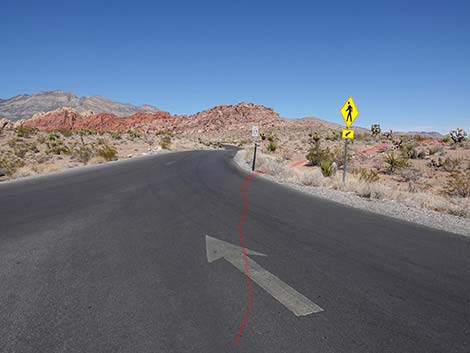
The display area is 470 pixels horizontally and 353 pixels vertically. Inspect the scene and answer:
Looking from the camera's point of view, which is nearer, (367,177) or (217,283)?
(217,283)

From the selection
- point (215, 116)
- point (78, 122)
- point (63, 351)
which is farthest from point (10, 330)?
point (78, 122)

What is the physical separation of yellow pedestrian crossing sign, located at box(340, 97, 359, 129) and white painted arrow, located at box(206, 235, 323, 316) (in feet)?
28.6

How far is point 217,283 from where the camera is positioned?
→ 148 inches

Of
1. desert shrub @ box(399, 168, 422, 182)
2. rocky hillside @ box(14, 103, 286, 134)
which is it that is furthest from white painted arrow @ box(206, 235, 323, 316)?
rocky hillside @ box(14, 103, 286, 134)

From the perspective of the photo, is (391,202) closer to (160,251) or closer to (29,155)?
(160,251)

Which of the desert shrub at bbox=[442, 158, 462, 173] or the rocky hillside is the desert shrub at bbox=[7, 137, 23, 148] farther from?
the rocky hillside

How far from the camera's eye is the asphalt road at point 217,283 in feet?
8.99

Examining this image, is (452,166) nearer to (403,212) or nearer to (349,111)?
(349,111)

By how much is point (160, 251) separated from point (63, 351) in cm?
230

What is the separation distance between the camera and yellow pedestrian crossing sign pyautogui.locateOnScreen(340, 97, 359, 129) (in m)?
11.9

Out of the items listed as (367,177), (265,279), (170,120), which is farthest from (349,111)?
(170,120)

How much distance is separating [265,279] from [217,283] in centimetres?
62

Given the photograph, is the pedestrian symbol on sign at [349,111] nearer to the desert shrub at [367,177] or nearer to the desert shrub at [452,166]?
the desert shrub at [367,177]

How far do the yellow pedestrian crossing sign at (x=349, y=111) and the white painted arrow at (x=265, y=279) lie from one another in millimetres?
8708
